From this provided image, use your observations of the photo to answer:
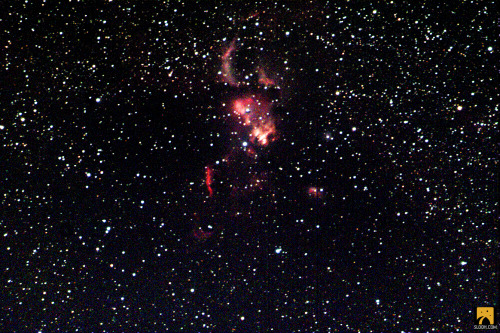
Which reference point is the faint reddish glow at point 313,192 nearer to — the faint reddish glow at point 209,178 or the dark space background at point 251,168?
the dark space background at point 251,168

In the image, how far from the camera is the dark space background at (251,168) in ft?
1.06

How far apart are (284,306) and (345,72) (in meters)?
0.34

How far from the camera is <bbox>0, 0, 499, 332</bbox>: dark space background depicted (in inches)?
12.7

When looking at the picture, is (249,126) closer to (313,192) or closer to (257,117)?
(257,117)

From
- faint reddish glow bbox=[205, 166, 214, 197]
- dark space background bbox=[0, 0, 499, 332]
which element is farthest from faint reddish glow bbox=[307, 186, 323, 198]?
faint reddish glow bbox=[205, 166, 214, 197]

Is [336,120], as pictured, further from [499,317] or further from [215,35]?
[499,317]

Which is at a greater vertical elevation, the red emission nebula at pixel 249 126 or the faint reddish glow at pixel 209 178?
the red emission nebula at pixel 249 126

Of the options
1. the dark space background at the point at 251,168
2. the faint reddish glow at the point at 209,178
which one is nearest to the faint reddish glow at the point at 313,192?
the dark space background at the point at 251,168

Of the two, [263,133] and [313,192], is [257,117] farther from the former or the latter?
[313,192]

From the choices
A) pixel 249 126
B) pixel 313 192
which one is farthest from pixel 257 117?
pixel 313 192

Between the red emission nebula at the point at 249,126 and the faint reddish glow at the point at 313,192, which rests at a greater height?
the red emission nebula at the point at 249,126

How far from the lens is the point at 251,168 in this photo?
13.0 inches

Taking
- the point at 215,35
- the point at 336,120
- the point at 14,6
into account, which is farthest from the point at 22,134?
the point at 336,120

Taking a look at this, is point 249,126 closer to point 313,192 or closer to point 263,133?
point 263,133
